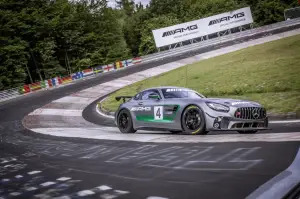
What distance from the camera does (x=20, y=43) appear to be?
47375mm

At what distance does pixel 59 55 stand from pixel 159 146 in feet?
173

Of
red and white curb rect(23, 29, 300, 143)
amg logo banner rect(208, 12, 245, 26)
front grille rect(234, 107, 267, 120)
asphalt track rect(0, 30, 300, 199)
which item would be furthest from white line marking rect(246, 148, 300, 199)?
amg logo banner rect(208, 12, 245, 26)

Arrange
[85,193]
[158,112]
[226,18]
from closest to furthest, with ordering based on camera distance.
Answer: [85,193] → [158,112] → [226,18]

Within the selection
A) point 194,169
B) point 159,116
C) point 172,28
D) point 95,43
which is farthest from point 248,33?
point 194,169

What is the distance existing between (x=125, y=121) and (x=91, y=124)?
239 inches

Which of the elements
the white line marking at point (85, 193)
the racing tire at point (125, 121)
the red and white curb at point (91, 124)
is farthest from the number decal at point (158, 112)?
the white line marking at point (85, 193)

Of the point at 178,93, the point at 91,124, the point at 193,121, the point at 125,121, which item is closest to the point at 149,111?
the point at 178,93

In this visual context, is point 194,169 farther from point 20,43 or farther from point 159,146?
point 20,43

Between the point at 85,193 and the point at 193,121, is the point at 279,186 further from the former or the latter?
the point at 193,121

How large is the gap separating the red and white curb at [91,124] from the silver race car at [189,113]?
34 cm

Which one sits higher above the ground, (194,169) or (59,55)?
(59,55)

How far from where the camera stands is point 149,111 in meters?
10.2

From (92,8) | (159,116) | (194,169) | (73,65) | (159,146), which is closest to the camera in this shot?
(194,169)

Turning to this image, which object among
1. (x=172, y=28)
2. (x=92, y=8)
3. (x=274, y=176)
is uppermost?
(x=92, y=8)
